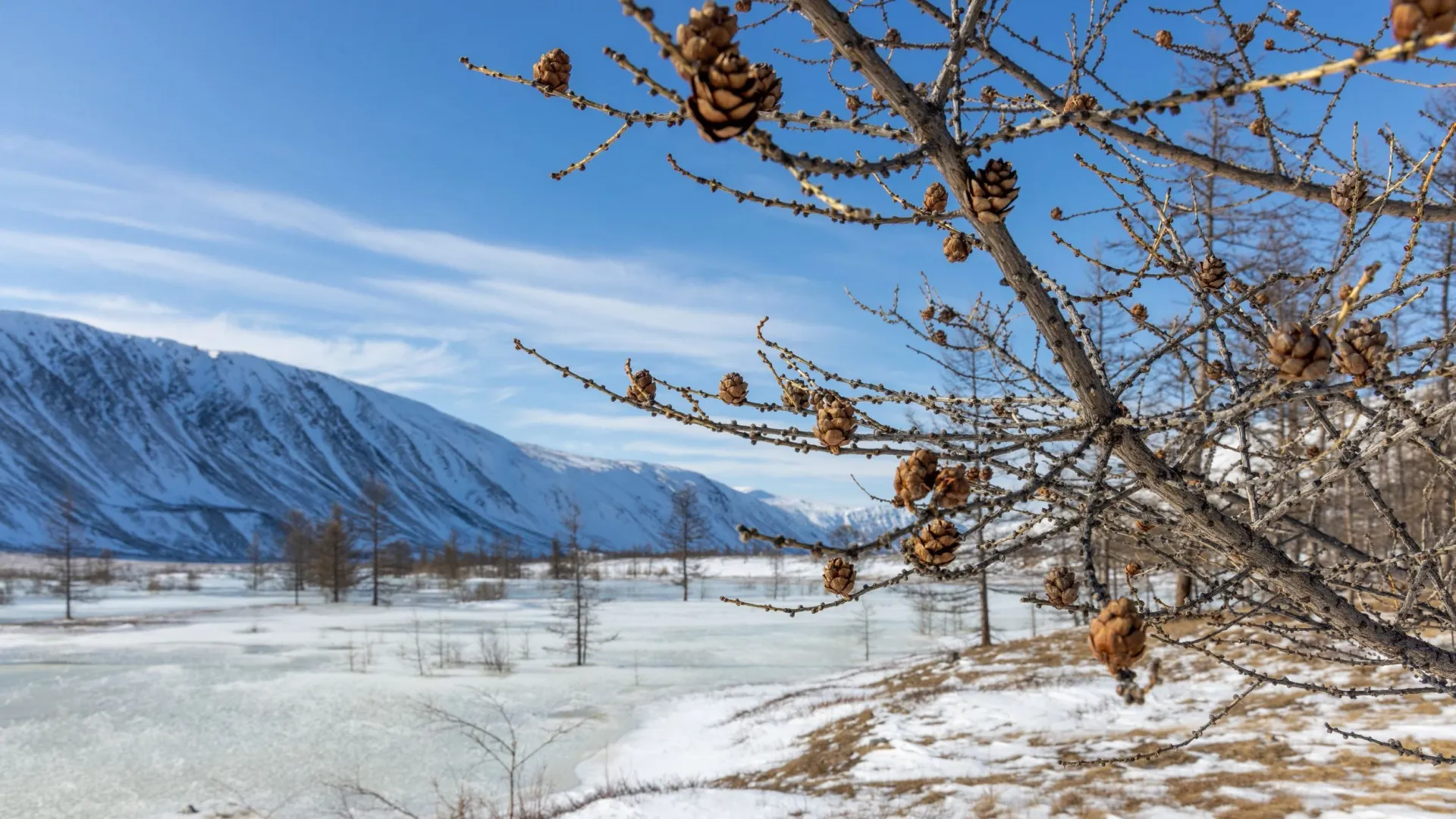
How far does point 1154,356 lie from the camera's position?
1.52m

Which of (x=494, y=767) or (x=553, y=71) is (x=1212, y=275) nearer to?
(x=553, y=71)

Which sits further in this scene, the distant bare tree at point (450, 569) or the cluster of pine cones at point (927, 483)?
the distant bare tree at point (450, 569)

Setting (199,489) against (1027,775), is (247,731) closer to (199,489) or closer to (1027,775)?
(1027,775)

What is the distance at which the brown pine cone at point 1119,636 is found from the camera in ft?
2.80

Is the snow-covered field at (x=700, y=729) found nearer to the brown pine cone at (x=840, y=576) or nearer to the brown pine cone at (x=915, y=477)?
the brown pine cone at (x=840, y=576)

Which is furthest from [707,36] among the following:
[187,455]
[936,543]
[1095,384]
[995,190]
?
[187,455]

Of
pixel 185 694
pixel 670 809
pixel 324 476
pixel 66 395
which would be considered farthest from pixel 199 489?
pixel 670 809

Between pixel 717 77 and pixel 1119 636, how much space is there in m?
0.73

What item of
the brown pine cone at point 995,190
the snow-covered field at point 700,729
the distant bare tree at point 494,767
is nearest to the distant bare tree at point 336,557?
the snow-covered field at point 700,729

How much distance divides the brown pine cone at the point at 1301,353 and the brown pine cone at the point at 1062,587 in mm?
519

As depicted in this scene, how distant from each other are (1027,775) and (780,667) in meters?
16.7

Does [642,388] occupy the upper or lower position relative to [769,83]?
lower

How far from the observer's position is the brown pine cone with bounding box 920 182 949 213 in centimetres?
154

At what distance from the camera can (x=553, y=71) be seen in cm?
144
